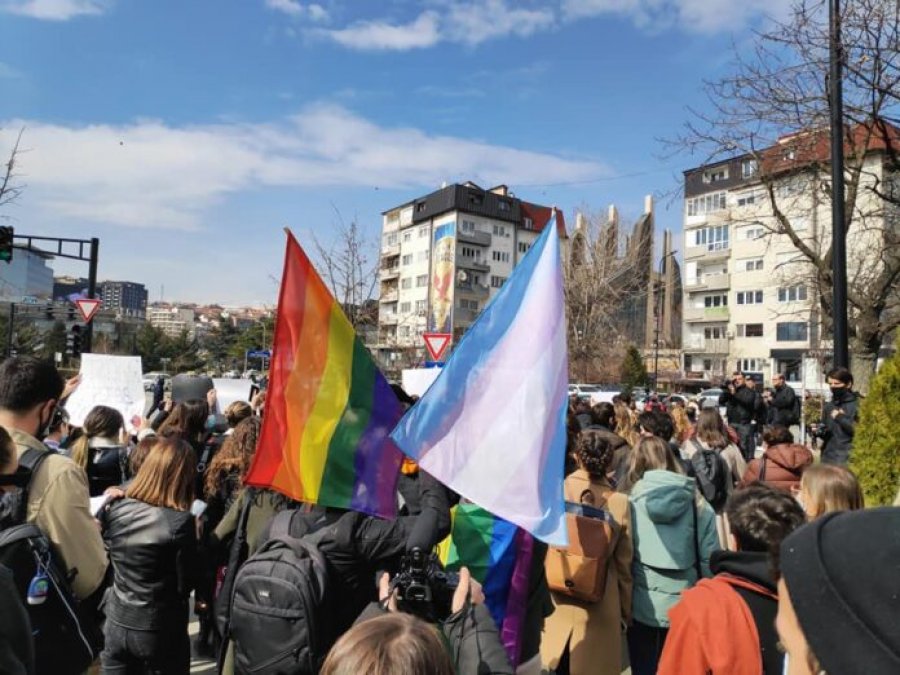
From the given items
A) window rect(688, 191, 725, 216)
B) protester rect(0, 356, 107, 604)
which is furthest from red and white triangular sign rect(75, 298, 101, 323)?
window rect(688, 191, 725, 216)

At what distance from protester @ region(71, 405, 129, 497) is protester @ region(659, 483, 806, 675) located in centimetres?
437

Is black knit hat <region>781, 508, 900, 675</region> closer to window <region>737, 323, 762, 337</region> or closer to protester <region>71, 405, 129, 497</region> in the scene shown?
protester <region>71, 405, 129, 497</region>

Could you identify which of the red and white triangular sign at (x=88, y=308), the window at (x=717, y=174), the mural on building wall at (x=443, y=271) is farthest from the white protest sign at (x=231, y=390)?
the window at (x=717, y=174)

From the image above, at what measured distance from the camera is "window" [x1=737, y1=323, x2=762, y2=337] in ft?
188

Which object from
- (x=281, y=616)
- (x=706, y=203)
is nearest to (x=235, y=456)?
(x=281, y=616)

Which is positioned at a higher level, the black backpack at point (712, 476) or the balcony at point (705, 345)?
the balcony at point (705, 345)

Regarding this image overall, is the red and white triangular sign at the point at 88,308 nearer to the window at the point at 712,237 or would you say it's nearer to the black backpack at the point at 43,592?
the black backpack at the point at 43,592

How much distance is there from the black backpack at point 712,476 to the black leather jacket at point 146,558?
180 inches

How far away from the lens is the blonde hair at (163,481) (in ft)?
11.4

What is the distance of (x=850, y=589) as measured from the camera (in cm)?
89

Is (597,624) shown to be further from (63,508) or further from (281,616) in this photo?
(63,508)

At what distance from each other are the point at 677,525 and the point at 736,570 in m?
1.52

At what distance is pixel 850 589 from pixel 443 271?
7178 centimetres

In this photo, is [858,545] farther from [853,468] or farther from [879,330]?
[879,330]
